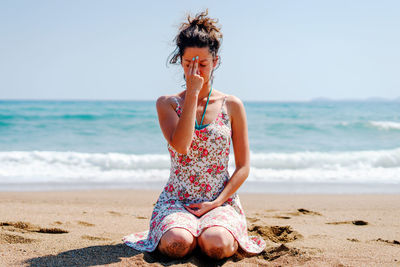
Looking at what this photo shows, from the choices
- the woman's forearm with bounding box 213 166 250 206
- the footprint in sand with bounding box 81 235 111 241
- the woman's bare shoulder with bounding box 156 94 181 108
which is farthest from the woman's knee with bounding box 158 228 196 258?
the footprint in sand with bounding box 81 235 111 241

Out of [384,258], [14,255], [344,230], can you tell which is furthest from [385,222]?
[14,255]

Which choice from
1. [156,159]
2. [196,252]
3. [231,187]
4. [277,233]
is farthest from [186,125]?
[156,159]

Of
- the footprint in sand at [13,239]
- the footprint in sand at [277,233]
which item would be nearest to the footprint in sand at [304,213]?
the footprint in sand at [277,233]

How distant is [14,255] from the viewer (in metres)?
3.43

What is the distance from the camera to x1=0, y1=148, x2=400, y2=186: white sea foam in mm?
9359

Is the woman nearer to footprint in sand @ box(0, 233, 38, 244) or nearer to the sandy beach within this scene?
the sandy beach

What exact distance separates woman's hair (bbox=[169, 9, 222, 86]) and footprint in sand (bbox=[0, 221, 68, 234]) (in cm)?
236

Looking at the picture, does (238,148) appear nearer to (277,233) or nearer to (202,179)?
(202,179)

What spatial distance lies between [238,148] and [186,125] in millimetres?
609

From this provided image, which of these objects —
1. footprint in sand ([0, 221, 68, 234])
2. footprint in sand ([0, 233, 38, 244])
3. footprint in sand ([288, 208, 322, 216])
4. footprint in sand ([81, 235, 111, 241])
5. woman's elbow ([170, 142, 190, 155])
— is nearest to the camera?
woman's elbow ([170, 142, 190, 155])

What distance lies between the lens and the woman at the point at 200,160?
10.4 feet

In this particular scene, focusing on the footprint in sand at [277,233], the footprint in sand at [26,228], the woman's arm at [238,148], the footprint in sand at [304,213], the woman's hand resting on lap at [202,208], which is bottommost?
the footprint in sand at [304,213]

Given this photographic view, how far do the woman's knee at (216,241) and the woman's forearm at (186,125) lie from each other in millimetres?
663

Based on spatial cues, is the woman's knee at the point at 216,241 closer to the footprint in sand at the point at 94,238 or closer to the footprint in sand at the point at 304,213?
the footprint in sand at the point at 94,238
